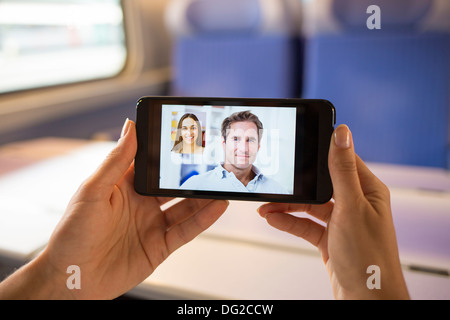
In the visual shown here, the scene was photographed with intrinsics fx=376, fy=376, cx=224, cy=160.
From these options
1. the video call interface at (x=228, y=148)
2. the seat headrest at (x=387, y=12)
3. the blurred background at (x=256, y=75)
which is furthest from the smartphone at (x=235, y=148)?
the seat headrest at (x=387, y=12)

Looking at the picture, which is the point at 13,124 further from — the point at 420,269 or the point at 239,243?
the point at 420,269

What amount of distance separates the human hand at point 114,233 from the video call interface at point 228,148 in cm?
7

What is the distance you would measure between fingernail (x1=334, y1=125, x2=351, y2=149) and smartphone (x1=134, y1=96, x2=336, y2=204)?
3cm

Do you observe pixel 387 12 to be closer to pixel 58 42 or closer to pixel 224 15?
pixel 224 15

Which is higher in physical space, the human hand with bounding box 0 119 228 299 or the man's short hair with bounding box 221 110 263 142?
the man's short hair with bounding box 221 110 263 142

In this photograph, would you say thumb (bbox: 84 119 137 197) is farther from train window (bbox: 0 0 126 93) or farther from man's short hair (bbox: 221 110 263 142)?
train window (bbox: 0 0 126 93)

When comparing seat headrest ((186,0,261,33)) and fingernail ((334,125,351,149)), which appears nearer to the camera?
fingernail ((334,125,351,149))

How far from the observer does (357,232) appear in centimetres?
55

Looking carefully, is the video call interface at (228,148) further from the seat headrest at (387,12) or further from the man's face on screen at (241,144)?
the seat headrest at (387,12)

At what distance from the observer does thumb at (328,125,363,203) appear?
1.82 feet

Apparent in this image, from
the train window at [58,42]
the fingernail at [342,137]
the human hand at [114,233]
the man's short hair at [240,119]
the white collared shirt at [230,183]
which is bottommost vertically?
the human hand at [114,233]

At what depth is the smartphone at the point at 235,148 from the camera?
62 centimetres

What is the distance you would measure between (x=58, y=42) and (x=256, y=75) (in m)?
1.02

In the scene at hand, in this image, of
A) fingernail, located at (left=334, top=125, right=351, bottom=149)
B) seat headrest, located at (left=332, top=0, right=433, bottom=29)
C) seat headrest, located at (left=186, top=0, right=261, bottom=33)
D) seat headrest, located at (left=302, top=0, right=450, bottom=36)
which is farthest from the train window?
fingernail, located at (left=334, top=125, right=351, bottom=149)
